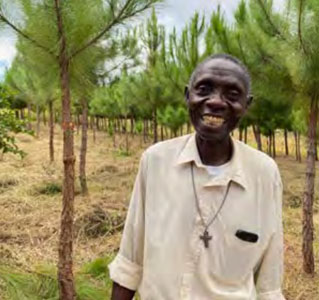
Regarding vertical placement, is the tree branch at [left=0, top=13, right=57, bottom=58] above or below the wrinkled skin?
above

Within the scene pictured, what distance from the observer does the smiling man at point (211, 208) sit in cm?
86

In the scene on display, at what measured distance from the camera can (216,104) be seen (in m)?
0.88

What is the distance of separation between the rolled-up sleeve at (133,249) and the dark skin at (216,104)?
0.16m

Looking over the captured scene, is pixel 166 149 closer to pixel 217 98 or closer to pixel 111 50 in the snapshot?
pixel 217 98

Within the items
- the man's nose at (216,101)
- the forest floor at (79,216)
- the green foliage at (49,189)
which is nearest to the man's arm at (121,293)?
the man's nose at (216,101)

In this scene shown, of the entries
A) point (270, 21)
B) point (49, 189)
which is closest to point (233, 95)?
point (270, 21)

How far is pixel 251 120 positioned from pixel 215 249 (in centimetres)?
877

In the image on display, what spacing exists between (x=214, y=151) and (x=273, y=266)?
10.3 inches

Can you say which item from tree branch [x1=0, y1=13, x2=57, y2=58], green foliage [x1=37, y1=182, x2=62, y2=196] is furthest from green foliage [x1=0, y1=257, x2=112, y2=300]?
green foliage [x1=37, y1=182, x2=62, y2=196]

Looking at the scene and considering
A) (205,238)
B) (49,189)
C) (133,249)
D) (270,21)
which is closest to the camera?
(205,238)

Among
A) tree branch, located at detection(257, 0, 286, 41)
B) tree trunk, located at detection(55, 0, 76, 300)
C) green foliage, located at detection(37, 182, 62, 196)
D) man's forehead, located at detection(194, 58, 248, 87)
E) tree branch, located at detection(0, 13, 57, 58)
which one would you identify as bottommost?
green foliage, located at detection(37, 182, 62, 196)

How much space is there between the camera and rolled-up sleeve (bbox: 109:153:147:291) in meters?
0.94

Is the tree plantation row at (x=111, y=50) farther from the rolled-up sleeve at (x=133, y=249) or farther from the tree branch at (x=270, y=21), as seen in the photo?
the rolled-up sleeve at (x=133, y=249)

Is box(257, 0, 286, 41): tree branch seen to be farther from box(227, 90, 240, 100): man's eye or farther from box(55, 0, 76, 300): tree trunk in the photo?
box(227, 90, 240, 100): man's eye
